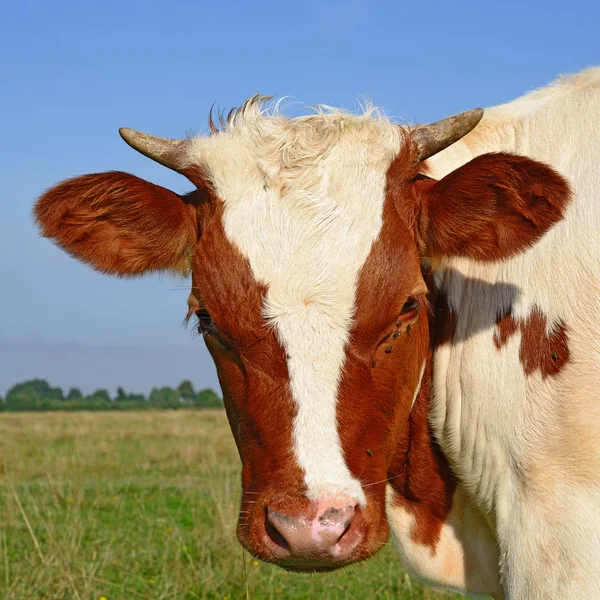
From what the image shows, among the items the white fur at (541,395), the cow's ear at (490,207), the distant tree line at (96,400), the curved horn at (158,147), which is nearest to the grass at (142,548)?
the white fur at (541,395)

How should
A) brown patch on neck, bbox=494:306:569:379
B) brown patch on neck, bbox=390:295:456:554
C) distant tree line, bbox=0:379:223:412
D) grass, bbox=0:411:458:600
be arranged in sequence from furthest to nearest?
distant tree line, bbox=0:379:223:412, grass, bbox=0:411:458:600, brown patch on neck, bbox=390:295:456:554, brown patch on neck, bbox=494:306:569:379

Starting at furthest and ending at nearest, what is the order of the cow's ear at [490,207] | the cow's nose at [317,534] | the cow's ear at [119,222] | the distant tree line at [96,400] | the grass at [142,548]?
the distant tree line at [96,400] → the grass at [142,548] → the cow's ear at [119,222] → the cow's ear at [490,207] → the cow's nose at [317,534]

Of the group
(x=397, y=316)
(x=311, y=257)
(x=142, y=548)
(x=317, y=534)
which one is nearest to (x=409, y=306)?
(x=397, y=316)

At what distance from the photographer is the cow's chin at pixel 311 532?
3051mm

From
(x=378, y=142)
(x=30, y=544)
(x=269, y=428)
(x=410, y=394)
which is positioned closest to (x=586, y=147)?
(x=378, y=142)

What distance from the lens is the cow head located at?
10.7 ft

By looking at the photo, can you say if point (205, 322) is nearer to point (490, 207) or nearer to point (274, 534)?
point (274, 534)

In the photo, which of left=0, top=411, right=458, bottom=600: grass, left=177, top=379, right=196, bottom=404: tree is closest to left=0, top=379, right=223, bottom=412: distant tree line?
left=177, top=379, right=196, bottom=404: tree

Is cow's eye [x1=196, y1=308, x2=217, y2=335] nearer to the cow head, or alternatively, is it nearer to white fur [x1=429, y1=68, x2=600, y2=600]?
the cow head

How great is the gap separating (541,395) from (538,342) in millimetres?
230

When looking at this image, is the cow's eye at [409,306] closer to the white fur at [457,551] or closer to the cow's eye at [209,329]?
the cow's eye at [209,329]

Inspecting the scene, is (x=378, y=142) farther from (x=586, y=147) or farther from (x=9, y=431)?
(x=9, y=431)

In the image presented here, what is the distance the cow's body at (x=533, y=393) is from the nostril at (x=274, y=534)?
1.03m

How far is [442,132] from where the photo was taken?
3867mm
